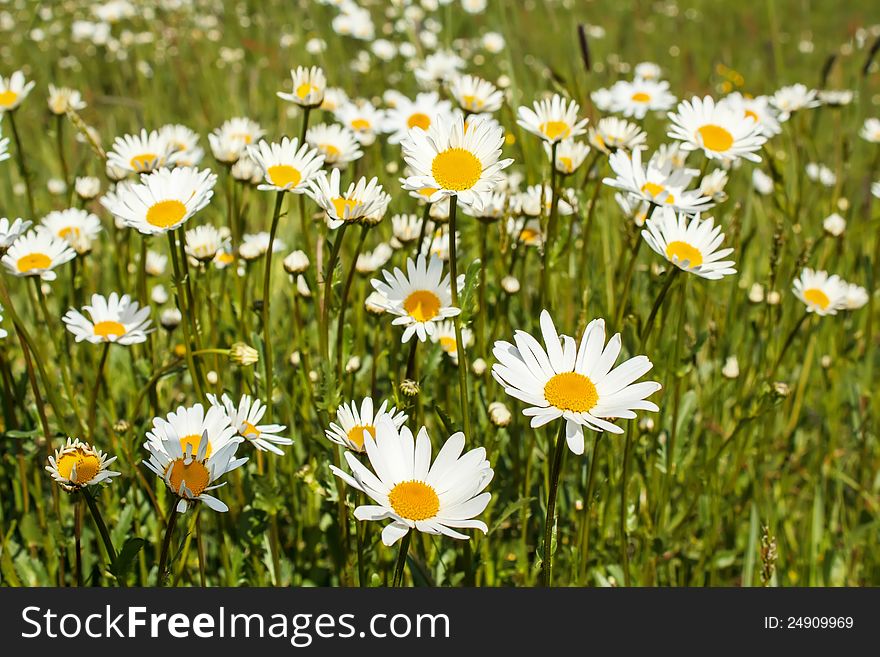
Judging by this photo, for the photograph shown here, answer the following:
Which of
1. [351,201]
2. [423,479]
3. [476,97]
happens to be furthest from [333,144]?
[423,479]

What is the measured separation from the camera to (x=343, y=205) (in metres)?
1.44

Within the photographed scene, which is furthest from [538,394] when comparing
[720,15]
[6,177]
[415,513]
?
[720,15]

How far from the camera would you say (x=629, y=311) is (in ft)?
6.47

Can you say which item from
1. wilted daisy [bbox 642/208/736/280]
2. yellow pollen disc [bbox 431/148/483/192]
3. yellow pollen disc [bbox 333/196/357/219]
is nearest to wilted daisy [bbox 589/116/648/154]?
wilted daisy [bbox 642/208/736/280]

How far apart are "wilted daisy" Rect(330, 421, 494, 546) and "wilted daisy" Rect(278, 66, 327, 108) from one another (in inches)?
37.2

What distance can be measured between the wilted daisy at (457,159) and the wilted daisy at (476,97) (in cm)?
72

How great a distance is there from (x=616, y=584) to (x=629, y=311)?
66cm

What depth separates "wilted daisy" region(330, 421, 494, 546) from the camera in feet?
3.65

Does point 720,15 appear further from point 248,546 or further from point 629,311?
point 248,546

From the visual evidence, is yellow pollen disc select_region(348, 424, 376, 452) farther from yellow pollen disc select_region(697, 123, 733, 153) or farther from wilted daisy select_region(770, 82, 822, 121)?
wilted daisy select_region(770, 82, 822, 121)

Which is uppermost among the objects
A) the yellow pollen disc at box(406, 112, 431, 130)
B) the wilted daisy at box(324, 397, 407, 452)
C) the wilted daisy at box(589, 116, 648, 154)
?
the yellow pollen disc at box(406, 112, 431, 130)

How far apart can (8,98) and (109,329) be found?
2.45 ft

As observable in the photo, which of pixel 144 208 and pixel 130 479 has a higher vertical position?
pixel 144 208

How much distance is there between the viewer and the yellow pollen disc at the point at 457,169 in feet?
4.43
